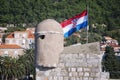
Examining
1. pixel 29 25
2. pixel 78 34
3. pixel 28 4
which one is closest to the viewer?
pixel 78 34

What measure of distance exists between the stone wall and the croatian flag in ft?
9.53

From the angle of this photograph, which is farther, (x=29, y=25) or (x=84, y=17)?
(x=29, y=25)

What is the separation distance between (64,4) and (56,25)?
181m

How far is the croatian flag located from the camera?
13352 millimetres

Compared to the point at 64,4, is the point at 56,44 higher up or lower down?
lower down

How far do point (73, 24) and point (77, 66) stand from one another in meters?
3.55

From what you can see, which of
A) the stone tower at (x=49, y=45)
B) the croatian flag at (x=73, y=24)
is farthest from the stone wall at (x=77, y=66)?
the croatian flag at (x=73, y=24)

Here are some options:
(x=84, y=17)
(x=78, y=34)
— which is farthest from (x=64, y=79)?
(x=78, y=34)

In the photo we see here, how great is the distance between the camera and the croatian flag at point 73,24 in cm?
1335

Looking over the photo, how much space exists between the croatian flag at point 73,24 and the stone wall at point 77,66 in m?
2.90

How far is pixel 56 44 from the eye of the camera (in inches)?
406

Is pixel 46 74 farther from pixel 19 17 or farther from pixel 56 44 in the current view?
pixel 19 17

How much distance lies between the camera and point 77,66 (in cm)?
1042

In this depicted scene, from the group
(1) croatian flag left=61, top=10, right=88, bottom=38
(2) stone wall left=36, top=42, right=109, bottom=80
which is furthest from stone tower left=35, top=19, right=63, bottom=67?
(1) croatian flag left=61, top=10, right=88, bottom=38
